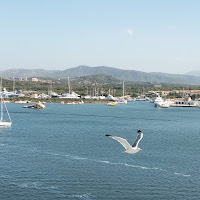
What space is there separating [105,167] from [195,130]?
35.0 meters

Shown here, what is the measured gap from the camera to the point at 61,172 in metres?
38.4

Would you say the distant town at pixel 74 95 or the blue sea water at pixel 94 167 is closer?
the blue sea water at pixel 94 167

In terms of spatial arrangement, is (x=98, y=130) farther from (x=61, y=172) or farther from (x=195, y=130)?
(x=61, y=172)

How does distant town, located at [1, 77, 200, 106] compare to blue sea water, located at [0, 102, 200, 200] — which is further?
distant town, located at [1, 77, 200, 106]

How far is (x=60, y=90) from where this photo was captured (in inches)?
7707

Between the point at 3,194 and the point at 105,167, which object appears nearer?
the point at 3,194

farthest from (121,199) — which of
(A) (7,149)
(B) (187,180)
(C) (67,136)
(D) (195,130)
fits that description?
(D) (195,130)

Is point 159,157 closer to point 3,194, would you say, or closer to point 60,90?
point 3,194

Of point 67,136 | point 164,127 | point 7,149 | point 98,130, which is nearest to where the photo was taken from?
point 7,149

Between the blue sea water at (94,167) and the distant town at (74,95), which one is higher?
the distant town at (74,95)

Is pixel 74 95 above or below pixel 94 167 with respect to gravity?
above

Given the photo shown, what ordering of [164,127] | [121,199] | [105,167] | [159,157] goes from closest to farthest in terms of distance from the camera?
[121,199] → [105,167] → [159,157] → [164,127]

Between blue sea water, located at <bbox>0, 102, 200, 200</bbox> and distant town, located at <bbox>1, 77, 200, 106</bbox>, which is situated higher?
distant town, located at <bbox>1, 77, 200, 106</bbox>

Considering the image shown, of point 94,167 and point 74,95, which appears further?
point 74,95
